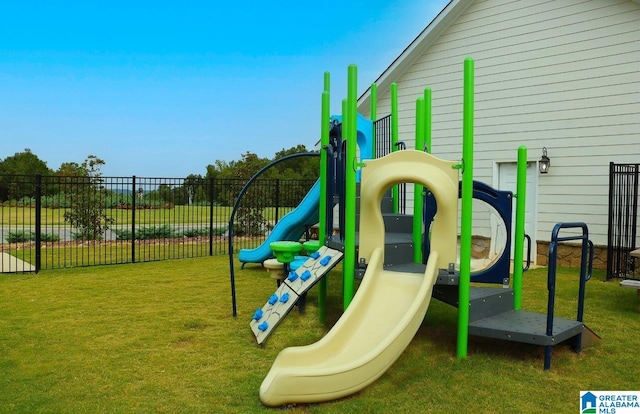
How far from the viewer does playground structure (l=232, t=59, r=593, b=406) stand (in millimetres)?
4008

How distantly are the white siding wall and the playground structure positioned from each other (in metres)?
5.78

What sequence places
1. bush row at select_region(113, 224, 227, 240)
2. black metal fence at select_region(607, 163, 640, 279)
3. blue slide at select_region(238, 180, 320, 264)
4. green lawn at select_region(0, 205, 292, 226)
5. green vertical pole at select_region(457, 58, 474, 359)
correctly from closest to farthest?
green vertical pole at select_region(457, 58, 474, 359)
black metal fence at select_region(607, 163, 640, 279)
blue slide at select_region(238, 180, 320, 264)
green lawn at select_region(0, 205, 292, 226)
bush row at select_region(113, 224, 227, 240)

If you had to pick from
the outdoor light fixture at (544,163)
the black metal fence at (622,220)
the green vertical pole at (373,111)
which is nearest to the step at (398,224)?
the green vertical pole at (373,111)

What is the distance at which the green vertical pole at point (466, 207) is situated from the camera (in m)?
4.79

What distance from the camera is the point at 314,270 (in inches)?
223

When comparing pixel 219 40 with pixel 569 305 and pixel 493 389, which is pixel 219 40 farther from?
pixel 493 389

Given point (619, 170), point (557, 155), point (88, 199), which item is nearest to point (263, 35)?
point (88, 199)

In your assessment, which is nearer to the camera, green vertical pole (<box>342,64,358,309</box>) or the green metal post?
green vertical pole (<box>342,64,358,309</box>)

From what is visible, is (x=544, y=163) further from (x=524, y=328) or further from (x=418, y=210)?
(x=524, y=328)

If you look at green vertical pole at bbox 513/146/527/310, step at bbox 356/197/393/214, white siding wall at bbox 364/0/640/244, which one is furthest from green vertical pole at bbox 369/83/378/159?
white siding wall at bbox 364/0/640/244

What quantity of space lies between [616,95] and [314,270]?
7842 mm

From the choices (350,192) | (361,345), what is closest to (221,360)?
(361,345)

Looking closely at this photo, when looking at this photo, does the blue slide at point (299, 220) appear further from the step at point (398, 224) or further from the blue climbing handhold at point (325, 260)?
the blue climbing handhold at point (325, 260)

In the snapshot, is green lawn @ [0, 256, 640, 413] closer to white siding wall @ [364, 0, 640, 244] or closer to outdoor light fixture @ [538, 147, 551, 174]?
white siding wall @ [364, 0, 640, 244]
